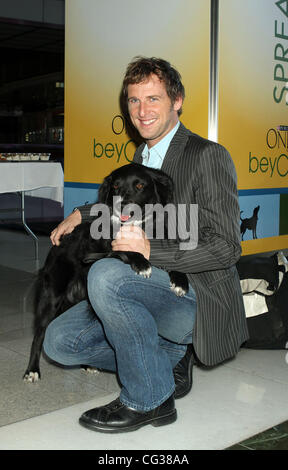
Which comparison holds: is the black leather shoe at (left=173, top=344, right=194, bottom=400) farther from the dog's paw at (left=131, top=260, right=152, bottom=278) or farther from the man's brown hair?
the man's brown hair

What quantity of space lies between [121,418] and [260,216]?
188cm

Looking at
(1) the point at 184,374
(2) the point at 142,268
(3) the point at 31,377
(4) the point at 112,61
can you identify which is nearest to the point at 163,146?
(2) the point at 142,268

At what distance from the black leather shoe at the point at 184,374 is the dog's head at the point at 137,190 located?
0.57m

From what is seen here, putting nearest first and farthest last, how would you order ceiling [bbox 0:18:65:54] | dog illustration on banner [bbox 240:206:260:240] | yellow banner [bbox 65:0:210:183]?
yellow banner [bbox 65:0:210:183] → dog illustration on banner [bbox 240:206:260:240] → ceiling [bbox 0:18:65:54]

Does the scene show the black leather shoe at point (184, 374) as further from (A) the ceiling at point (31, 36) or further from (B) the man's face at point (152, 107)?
(A) the ceiling at point (31, 36)

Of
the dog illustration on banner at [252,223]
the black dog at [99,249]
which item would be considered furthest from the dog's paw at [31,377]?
the dog illustration on banner at [252,223]

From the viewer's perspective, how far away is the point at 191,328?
1842mm

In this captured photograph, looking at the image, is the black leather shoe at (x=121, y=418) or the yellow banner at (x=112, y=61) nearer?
the black leather shoe at (x=121, y=418)

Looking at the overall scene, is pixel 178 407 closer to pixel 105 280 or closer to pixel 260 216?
pixel 105 280

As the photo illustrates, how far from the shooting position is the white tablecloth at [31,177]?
5402 mm

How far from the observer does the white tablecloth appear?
5.40 m

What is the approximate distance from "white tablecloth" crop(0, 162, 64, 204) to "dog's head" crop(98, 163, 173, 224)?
355 centimetres

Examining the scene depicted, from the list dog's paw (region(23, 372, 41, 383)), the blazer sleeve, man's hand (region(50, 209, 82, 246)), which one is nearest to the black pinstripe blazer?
the blazer sleeve
